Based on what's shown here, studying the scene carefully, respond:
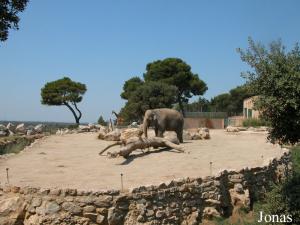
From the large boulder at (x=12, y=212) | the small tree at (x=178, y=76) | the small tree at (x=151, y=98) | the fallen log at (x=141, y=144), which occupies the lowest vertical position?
the large boulder at (x=12, y=212)

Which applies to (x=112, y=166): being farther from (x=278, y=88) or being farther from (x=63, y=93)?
(x=63, y=93)

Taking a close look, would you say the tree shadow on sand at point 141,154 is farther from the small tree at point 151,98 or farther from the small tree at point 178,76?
the small tree at point 178,76

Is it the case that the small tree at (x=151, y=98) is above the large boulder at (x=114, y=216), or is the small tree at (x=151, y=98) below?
above

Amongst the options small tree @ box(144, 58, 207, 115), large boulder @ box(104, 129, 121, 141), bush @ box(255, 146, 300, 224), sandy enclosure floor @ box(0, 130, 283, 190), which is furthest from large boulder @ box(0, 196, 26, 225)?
small tree @ box(144, 58, 207, 115)

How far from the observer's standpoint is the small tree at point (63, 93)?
53500 mm

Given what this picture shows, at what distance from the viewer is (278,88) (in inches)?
364

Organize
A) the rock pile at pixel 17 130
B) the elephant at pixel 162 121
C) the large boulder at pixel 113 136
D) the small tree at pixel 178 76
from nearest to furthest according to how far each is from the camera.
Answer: the elephant at pixel 162 121
the large boulder at pixel 113 136
the rock pile at pixel 17 130
the small tree at pixel 178 76

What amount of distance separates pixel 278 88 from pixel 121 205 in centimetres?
424

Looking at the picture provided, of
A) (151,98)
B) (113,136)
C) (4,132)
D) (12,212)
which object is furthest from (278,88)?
(151,98)

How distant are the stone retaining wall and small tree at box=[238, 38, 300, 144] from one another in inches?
89.9

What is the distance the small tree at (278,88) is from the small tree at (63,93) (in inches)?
1776

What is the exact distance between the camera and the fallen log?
1545cm

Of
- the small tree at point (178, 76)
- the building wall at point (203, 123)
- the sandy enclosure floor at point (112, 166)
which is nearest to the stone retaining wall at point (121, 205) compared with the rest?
the sandy enclosure floor at point (112, 166)

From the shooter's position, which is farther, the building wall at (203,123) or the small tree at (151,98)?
the small tree at (151,98)
